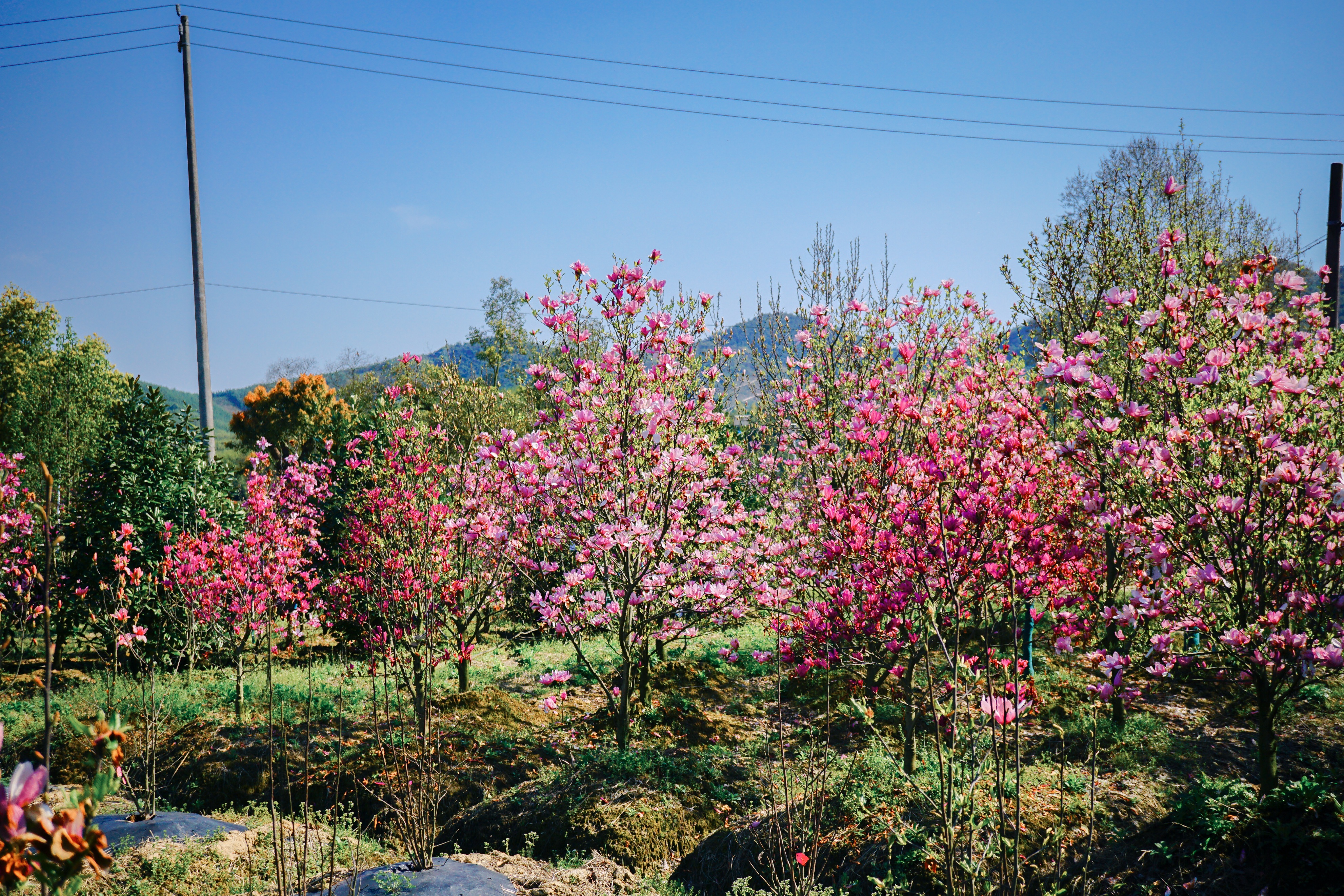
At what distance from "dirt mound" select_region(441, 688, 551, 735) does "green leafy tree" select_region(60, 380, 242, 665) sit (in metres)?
4.17

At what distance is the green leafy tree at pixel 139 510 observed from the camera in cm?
962

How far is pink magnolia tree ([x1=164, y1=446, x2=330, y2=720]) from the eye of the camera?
784 centimetres

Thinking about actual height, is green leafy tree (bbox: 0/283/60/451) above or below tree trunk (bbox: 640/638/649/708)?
above

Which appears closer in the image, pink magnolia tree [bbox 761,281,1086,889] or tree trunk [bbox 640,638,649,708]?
pink magnolia tree [bbox 761,281,1086,889]

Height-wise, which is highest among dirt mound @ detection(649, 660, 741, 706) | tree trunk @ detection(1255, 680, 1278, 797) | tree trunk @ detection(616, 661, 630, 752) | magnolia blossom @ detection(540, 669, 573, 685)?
tree trunk @ detection(1255, 680, 1278, 797)


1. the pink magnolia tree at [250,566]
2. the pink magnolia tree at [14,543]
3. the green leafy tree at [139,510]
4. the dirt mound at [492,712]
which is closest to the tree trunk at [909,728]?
the dirt mound at [492,712]

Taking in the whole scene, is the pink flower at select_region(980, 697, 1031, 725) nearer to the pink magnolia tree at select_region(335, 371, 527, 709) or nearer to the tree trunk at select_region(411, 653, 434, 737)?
the tree trunk at select_region(411, 653, 434, 737)

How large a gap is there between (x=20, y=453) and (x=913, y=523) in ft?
33.2

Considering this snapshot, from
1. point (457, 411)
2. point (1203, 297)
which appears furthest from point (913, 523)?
point (457, 411)

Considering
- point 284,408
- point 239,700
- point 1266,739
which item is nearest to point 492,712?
point 239,700

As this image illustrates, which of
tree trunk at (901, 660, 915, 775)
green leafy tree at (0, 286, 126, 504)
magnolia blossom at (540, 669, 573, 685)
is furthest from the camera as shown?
green leafy tree at (0, 286, 126, 504)

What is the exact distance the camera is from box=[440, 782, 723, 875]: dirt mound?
16.3 feet

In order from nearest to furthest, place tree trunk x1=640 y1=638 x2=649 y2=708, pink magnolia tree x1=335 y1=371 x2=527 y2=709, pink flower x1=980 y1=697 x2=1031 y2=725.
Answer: pink flower x1=980 y1=697 x2=1031 y2=725, pink magnolia tree x1=335 y1=371 x2=527 y2=709, tree trunk x1=640 y1=638 x2=649 y2=708

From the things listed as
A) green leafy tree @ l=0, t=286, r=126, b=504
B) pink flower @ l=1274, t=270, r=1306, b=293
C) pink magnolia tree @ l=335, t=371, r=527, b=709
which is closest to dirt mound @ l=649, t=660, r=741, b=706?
pink magnolia tree @ l=335, t=371, r=527, b=709
